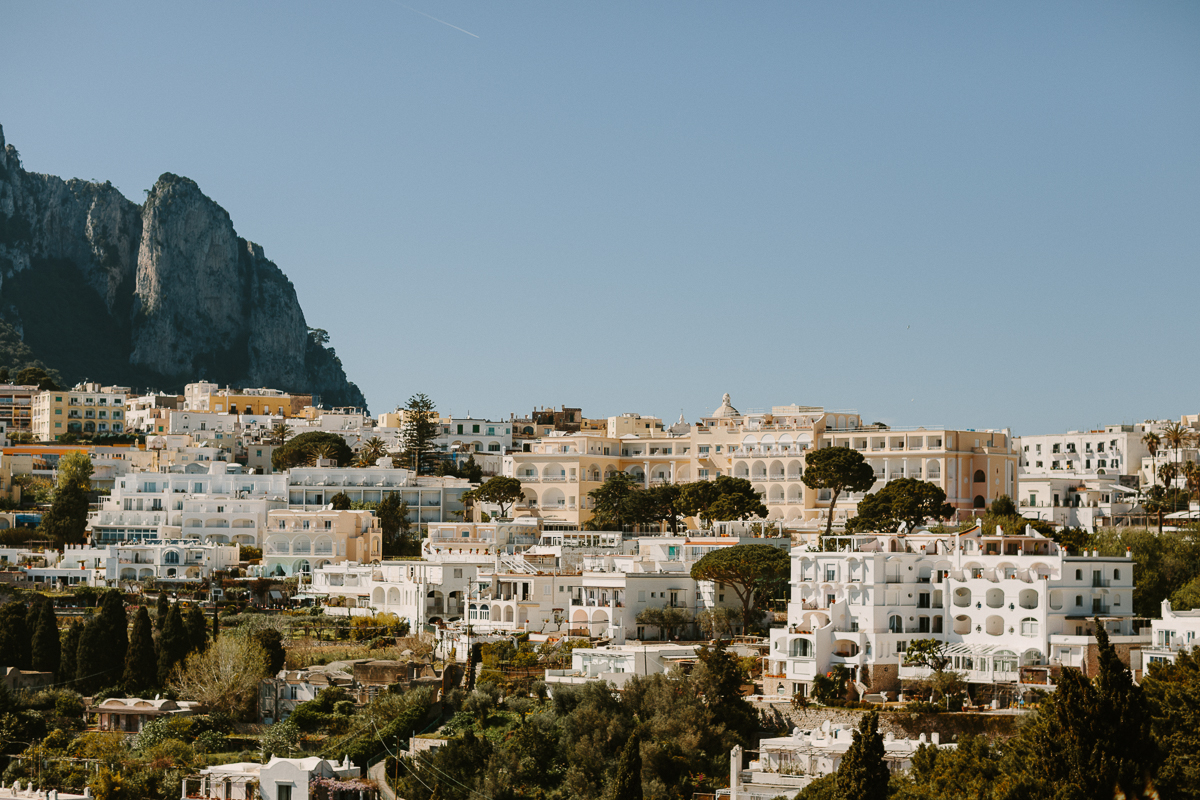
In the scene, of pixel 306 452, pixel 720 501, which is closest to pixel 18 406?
pixel 306 452

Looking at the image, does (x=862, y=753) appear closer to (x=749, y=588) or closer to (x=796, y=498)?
(x=749, y=588)

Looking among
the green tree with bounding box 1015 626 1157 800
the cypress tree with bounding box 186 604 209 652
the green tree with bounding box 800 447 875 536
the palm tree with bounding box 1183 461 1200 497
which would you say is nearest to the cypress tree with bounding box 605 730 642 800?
the green tree with bounding box 1015 626 1157 800

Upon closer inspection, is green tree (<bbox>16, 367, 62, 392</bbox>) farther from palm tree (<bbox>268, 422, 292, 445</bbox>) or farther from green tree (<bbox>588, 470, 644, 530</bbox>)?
green tree (<bbox>588, 470, 644, 530</bbox>)

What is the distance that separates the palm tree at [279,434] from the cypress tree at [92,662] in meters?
50.8

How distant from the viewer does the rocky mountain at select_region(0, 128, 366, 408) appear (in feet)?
602

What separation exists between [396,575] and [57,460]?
140ft

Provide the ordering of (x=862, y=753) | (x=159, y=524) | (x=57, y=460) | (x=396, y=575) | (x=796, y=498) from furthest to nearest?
(x=57, y=460) → (x=796, y=498) → (x=159, y=524) → (x=396, y=575) → (x=862, y=753)

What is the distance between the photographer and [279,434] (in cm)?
10500

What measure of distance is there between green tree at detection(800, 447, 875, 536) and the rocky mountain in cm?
12402

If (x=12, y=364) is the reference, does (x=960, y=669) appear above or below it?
below

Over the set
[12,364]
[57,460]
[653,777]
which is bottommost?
[653,777]

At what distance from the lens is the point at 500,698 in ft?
165

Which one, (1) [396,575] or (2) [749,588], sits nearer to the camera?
(2) [749,588]

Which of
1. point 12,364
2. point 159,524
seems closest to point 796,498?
point 159,524
